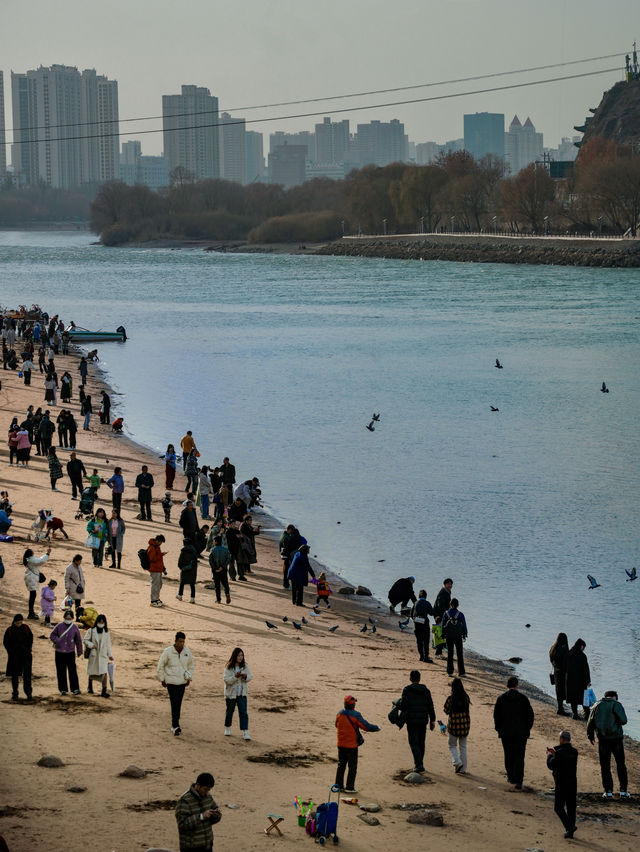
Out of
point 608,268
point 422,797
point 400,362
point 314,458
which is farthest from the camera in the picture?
point 608,268

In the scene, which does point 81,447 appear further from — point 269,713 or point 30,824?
point 30,824

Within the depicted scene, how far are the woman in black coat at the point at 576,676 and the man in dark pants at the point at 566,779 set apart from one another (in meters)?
2.70

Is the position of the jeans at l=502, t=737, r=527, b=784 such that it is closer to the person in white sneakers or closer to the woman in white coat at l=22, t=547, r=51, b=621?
the person in white sneakers

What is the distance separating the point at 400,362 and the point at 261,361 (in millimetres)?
5592

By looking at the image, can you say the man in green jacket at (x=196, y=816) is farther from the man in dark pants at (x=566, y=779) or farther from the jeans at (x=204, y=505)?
the jeans at (x=204, y=505)

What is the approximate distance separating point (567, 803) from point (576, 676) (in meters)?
3.02

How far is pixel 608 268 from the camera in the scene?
11425 cm

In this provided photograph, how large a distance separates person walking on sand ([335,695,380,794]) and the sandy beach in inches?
7.0

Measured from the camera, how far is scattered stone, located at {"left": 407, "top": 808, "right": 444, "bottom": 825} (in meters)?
9.80

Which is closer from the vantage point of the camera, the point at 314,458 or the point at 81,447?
the point at 81,447

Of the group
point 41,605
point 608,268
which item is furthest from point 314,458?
point 608,268

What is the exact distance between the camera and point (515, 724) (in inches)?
421

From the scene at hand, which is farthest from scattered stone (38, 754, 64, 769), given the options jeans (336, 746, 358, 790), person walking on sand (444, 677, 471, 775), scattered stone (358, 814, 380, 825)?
person walking on sand (444, 677, 471, 775)

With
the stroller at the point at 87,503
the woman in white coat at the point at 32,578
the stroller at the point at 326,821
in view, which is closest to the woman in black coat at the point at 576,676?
the stroller at the point at 326,821
